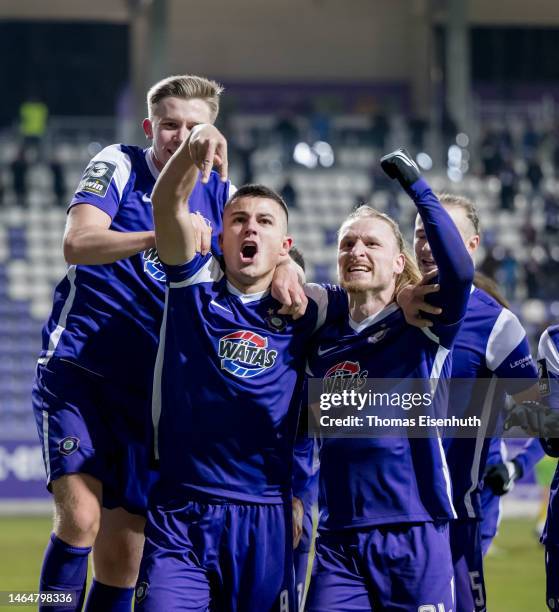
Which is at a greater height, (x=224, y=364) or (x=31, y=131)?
(x=31, y=131)

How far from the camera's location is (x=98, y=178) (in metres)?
4.72

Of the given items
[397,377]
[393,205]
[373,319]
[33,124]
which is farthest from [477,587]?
[33,124]

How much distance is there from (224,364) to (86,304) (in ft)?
2.68

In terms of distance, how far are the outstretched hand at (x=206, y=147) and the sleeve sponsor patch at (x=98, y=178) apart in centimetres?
78

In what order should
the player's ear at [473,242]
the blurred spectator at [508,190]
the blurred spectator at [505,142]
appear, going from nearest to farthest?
the player's ear at [473,242] → the blurred spectator at [508,190] → the blurred spectator at [505,142]

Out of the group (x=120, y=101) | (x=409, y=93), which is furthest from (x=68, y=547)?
(x=409, y=93)

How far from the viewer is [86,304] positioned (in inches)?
191

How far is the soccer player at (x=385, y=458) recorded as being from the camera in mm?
4191

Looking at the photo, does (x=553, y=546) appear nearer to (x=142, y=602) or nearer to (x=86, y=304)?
(x=142, y=602)

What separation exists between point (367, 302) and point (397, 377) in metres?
0.31

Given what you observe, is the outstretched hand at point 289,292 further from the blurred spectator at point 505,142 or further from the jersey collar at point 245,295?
the blurred spectator at point 505,142

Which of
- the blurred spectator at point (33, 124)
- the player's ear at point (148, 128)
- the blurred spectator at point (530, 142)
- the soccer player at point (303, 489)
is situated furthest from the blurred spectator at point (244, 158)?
the player's ear at point (148, 128)

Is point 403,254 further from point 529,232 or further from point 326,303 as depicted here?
point 529,232

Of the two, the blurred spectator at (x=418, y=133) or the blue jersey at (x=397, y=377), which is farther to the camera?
the blurred spectator at (x=418, y=133)
